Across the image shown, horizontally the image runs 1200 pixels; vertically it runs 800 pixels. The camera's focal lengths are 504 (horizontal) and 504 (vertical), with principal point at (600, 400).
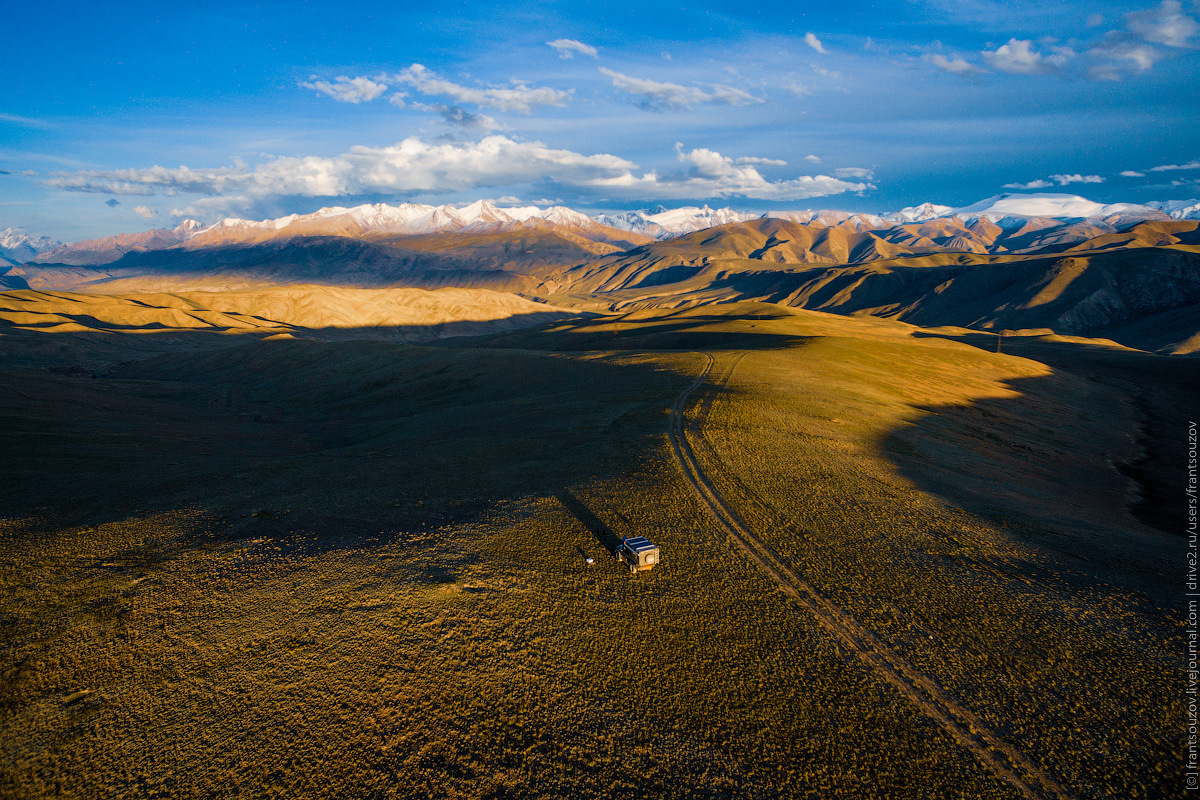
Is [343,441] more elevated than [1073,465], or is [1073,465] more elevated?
[1073,465]

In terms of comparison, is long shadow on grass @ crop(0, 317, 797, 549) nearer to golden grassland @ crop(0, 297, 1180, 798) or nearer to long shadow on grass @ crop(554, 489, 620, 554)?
golden grassland @ crop(0, 297, 1180, 798)

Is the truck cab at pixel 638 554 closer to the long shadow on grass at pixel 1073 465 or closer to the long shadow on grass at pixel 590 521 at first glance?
the long shadow on grass at pixel 590 521

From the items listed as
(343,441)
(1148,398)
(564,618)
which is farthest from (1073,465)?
(343,441)

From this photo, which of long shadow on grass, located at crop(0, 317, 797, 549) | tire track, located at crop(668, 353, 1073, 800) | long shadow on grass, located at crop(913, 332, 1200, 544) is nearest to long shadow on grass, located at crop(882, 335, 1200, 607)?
long shadow on grass, located at crop(913, 332, 1200, 544)

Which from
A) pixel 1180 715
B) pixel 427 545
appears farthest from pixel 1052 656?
pixel 427 545

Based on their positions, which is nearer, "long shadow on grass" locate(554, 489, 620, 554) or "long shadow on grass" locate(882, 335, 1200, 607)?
"long shadow on grass" locate(554, 489, 620, 554)

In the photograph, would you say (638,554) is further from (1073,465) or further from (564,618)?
(1073,465)
